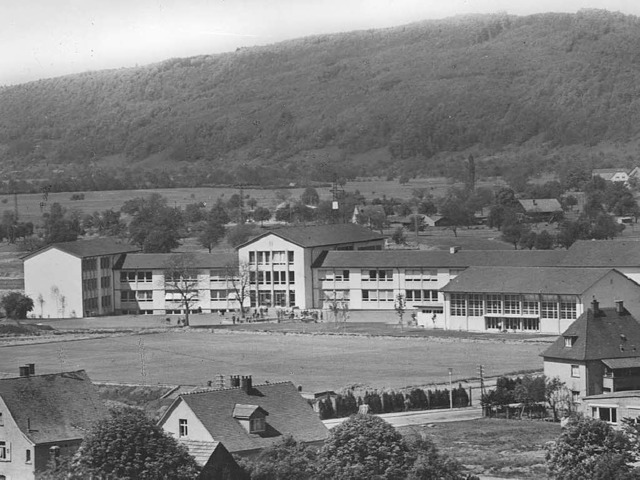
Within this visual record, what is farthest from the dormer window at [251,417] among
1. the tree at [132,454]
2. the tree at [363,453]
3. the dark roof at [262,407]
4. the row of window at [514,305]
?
the row of window at [514,305]

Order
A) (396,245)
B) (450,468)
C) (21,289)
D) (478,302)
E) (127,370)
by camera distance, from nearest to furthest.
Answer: (450,468)
(127,370)
(478,302)
(21,289)
(396,245)

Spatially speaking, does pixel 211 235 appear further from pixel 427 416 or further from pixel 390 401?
pixel 427 416

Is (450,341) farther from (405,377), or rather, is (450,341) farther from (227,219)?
(227,219)

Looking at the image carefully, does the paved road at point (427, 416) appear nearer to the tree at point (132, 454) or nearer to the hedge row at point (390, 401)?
the hedge row at point (390, 401)

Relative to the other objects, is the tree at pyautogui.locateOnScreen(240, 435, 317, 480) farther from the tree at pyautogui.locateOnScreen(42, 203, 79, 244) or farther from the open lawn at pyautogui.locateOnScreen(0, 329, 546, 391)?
the tree at pyautogui.locateOnScreen(42, 203, 79, 244)

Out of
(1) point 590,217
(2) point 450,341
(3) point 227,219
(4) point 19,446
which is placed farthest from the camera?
(3) point 227,219

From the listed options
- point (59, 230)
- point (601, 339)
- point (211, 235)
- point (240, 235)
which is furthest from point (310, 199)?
point (601, 339)

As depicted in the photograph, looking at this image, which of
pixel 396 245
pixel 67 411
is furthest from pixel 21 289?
pixel 67 411
